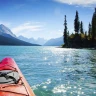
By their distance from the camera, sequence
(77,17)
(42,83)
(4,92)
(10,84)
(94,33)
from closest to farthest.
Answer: (4,92)
(10,84)
(42,83)
(94,33)
(77,17)

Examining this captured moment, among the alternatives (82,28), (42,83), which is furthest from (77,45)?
(42,83)

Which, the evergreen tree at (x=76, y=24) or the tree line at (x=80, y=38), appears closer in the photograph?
the tree line at (x=80, y=38)

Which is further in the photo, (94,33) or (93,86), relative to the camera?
(94,33)

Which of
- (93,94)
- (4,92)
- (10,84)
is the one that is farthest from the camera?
(93,94)

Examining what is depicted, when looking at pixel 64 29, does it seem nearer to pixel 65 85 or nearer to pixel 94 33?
pixel 94 33

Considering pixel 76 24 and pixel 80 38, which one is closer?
pixel 80 38

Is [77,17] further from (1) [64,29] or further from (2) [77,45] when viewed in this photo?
(2) [77,45]

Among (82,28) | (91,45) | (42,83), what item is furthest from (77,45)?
(42,83)

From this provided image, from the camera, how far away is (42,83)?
17.5m

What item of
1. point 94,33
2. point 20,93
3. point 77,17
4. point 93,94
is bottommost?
point 93,94

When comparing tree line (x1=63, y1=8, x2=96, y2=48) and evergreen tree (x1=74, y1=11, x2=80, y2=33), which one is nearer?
tree line (x1=63, y1=8, x2=96, y2=48)

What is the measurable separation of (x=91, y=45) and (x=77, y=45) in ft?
21.7

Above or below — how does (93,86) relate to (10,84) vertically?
below

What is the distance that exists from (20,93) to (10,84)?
1.33 meters
